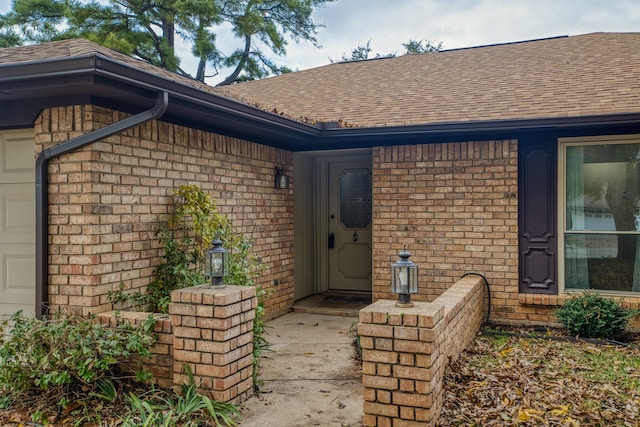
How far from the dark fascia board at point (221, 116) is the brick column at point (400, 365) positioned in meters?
2.18

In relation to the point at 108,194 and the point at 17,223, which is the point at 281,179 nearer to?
the point at 108,194

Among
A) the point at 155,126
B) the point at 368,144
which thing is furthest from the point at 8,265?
the point at 368,144

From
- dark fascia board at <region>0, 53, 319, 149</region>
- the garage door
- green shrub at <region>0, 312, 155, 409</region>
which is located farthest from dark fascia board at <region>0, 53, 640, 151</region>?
green shrub at <region>0, 312, 155, 409</region>

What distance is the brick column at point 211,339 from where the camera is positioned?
3.40 meters

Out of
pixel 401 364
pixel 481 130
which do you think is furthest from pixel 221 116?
pixel 481 130

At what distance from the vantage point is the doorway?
7.70 meters

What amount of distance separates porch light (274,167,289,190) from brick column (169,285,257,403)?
124 inches

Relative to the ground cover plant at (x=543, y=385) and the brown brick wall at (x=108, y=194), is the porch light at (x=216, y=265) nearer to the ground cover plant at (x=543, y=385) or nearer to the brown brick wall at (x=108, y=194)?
Answer: the brown brick wall at (x=108, y=194)

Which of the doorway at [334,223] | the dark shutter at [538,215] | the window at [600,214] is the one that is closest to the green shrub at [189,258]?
the doorway at [334,223]

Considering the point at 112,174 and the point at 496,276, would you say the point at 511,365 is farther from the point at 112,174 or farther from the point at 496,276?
the point at 112,174

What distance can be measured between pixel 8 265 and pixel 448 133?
452 cm

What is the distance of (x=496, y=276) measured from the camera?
19.5 ft

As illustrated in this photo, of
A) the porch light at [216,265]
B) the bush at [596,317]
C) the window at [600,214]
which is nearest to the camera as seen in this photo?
the porch light at [216,265]

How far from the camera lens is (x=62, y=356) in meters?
3.31
